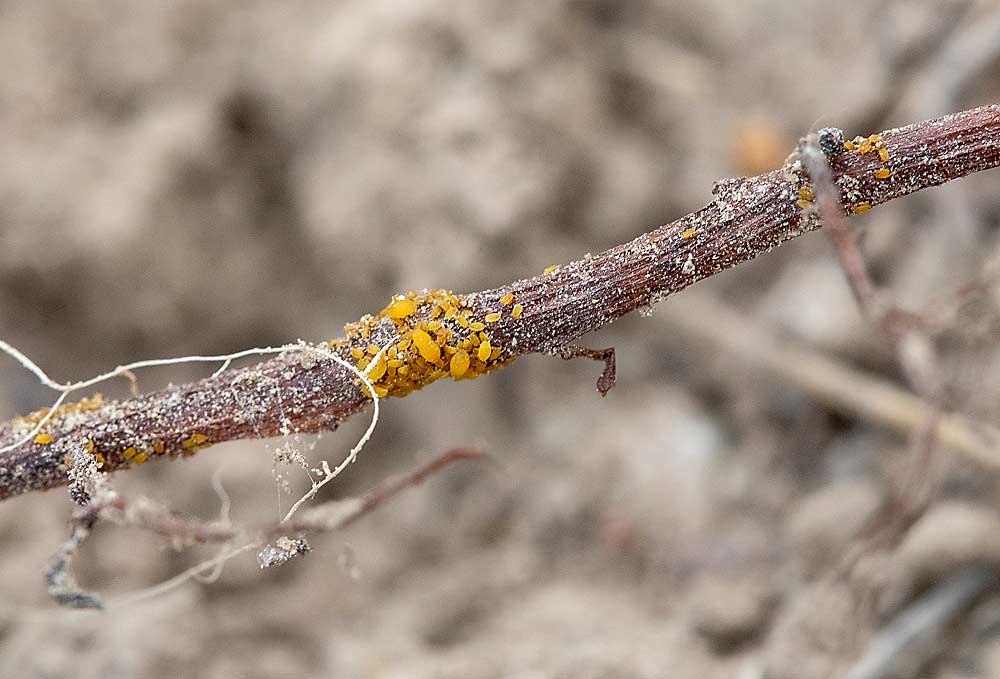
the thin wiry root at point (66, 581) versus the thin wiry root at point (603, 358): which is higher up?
the thin wiry root at point (603, 358)

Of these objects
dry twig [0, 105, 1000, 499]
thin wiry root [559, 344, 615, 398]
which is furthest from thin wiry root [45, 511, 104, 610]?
thin wiry root [559, 344, 615, 398]

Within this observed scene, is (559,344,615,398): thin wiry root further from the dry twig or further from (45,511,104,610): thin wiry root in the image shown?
(45,511,104,610): thin wiry root

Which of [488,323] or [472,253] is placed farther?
[472,253]

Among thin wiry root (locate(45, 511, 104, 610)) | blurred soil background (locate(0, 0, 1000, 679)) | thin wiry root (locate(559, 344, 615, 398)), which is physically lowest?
thin wiry root (locate(45, 511, 104, 610))

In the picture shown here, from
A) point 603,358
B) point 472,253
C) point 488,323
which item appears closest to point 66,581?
point 488,323

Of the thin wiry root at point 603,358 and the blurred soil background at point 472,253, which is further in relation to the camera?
the blurred soil background at point 472,253

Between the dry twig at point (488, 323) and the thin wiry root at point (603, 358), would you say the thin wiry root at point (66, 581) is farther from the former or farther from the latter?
the thin wiry root at point (603, 358)

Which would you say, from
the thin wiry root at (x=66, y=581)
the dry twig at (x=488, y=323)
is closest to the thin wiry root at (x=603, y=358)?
the dry twig at (x=488, y=323)

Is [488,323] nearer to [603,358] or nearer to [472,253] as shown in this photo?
[603,358]
